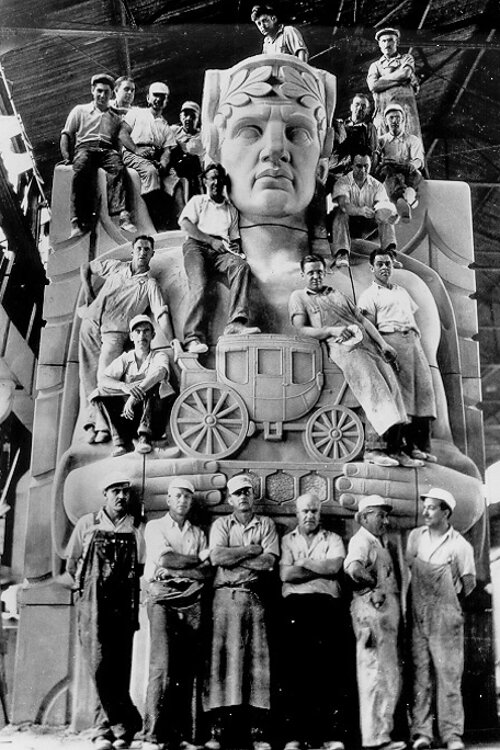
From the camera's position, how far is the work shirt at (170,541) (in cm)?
818

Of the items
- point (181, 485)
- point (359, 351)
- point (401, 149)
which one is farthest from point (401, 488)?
point (401, 149)

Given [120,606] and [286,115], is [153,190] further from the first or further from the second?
[120,606]

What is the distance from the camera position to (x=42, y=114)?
11.8 m

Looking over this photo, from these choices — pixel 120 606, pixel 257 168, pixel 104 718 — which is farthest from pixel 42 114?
pixel 104 718

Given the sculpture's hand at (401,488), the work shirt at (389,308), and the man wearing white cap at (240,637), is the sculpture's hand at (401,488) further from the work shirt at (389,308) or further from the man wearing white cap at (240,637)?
the work shirt at (389,308)

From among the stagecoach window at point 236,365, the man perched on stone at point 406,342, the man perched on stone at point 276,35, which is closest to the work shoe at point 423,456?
the man perched on stone at point 406,342

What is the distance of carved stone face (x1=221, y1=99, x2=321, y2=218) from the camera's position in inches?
373

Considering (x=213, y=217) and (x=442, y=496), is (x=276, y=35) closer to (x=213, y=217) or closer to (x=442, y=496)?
(x=213, y=217)

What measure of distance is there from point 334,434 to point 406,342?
1.14m

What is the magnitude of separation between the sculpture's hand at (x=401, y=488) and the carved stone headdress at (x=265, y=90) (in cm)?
322

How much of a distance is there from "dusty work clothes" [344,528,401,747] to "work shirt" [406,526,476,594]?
310 mm

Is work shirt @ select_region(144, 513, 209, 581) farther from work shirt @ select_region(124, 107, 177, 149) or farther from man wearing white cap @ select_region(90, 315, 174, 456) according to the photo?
work shirt @ select_region(124, 107, 177, 149)

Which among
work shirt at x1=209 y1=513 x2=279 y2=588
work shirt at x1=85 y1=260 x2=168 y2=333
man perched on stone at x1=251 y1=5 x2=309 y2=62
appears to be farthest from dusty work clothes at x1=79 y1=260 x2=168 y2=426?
man perched on stone at x1=251 y1=5 x2=309 y2=62

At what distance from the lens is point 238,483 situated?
27.5 feet
